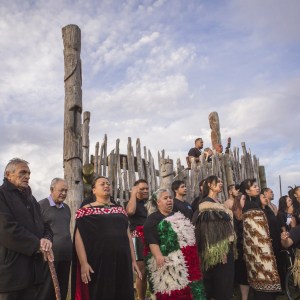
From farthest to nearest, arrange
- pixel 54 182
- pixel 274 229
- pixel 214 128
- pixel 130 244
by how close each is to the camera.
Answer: pixel 214 128 < pixel 274 229 < pixel 54 182 < pixel 130 244

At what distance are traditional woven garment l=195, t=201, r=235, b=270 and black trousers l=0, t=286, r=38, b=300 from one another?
218 centimetres

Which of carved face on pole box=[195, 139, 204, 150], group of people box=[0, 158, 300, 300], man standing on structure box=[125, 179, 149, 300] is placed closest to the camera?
group of people box=[0, 158, 300, 300]

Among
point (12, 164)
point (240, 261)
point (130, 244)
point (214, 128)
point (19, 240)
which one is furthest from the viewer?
point (214, 128)

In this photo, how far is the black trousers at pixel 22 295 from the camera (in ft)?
10.3

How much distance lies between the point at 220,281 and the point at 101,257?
165 cm

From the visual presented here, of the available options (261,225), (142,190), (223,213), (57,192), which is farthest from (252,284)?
(57,192)

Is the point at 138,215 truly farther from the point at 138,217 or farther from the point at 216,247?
the point at 216,247

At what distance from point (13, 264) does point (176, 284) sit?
1762 mm

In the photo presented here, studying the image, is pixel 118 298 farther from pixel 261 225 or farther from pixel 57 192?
pixel 261 225

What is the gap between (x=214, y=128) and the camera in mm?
13531

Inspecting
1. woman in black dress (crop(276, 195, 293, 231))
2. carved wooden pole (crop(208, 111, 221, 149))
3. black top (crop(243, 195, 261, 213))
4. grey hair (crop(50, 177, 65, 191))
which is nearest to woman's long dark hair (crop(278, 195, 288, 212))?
woman in black dress (crop(276, 195, 293, 231))

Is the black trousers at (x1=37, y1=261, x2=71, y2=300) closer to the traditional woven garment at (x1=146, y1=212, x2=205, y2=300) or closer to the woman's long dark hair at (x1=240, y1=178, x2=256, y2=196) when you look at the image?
the traditional woven garment at (x1=146, y1=212, x2=205, y2=300)

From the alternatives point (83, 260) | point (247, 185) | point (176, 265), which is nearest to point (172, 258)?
point (176, 265)

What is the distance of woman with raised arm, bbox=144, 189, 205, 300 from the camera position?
13.8 ft
